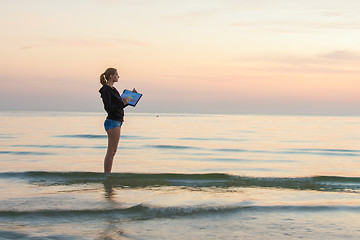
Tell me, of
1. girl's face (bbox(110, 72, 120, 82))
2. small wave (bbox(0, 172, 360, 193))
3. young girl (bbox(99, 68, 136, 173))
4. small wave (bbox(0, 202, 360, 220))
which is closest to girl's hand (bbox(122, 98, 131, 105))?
young girl (bbox(99, 68, 136, 173))

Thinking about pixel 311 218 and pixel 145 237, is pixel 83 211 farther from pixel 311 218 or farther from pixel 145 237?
pixel 311 218

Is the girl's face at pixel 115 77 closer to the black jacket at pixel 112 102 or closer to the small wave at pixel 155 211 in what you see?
the black jacket at pixel 112 102

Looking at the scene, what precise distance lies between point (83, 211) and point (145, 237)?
1.52 meters

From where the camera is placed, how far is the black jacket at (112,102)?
8164mm

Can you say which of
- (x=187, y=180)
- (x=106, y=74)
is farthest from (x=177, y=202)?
(x=106, y=74)

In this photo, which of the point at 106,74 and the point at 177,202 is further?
the point at 106,74

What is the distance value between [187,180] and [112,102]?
241 cm

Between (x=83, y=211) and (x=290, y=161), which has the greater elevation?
(x=290, y=161)

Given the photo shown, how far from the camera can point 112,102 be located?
8250 mm

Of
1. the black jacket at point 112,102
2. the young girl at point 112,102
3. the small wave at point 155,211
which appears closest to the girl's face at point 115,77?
the young girl at point 112,102

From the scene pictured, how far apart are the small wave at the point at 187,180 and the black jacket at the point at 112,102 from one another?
1336 mm

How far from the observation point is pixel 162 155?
14.8 meters

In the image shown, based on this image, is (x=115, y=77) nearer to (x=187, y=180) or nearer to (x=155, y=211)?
(x=187, y=180)

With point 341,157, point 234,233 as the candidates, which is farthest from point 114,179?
point 341,157
